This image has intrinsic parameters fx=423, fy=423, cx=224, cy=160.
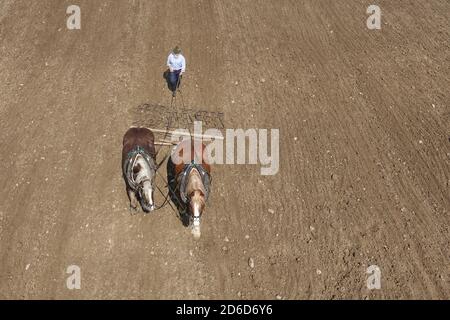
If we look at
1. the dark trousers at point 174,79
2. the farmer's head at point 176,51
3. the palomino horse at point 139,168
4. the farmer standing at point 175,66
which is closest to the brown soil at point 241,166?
the dark trousers at point 174,79

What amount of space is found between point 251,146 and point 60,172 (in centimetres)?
565

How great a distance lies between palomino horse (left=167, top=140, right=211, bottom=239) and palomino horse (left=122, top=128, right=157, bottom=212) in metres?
0.66

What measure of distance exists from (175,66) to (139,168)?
13.4ft

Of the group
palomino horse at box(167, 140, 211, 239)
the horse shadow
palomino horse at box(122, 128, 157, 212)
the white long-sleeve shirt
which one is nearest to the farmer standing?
the white long-sleeve shirt

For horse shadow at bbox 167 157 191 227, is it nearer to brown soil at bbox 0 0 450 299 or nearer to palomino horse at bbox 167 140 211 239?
palomino horse at bbox 167 140 211 239

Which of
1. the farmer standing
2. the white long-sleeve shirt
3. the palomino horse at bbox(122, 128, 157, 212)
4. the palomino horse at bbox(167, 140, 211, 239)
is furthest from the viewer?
the white long-sleeve shirt

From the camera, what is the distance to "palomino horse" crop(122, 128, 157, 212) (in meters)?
10.2

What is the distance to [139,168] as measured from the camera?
1055cm

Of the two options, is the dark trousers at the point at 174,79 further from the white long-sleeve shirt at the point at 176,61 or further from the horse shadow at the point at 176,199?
the horse shadow at the point at 176,199

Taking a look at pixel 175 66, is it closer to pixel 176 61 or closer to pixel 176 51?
pixel 176 61

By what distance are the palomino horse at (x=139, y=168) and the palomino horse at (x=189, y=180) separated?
2.16 ft

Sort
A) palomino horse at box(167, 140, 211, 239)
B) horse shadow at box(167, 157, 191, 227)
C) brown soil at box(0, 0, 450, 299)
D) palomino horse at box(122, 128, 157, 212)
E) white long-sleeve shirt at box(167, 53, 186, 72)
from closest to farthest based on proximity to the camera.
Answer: palomino horse at box(167, 140, 211, 239), palomino horse at box(122, 128, 157, 212), brown soil at box(0, 0, 450, 299), horse shadow at box(167, 157, 191, 227), white long-sleeve shirt at box(167, 53, 186, 72)

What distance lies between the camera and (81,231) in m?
10.9
